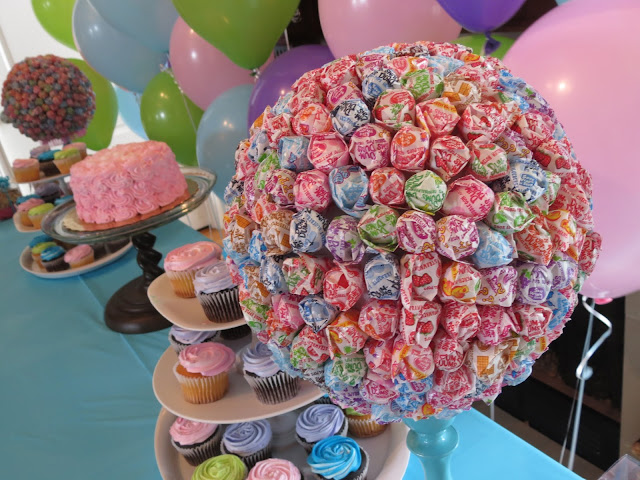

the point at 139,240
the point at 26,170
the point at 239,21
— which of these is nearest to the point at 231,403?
the point at 139,240

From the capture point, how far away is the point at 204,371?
97 cm

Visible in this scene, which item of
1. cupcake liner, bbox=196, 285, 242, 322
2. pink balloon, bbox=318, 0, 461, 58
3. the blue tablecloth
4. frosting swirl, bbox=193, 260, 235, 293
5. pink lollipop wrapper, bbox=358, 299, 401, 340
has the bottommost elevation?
the blue tablecloth

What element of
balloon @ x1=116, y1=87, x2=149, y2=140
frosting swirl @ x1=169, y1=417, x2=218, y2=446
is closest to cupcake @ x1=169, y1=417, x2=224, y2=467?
frosting swirl @ x1=169, y1=417, x2=218, y2=446

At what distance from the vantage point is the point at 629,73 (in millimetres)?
697

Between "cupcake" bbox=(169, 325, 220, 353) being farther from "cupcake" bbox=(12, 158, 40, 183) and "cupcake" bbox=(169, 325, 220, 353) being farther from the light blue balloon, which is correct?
"cupcake" bbox=(12, 158, 40, 183)

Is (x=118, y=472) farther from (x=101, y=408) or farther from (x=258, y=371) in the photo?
(x=258, y=371)

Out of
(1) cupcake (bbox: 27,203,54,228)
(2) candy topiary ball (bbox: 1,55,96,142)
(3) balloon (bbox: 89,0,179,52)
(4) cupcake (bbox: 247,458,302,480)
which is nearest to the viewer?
(4) cupcake (bbox: 247,458,302,480)

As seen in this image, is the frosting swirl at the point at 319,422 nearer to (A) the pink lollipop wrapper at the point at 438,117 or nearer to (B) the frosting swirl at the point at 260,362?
(B) the frosting swirl at the point at 260,362

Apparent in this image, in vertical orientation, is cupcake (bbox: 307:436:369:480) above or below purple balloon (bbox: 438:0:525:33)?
below

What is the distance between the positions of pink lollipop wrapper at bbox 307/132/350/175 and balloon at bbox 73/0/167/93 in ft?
6.43

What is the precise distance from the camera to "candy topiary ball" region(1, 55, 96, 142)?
94.0 inches

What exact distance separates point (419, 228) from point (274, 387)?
0.62 meters

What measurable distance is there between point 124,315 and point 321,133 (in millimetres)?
1506

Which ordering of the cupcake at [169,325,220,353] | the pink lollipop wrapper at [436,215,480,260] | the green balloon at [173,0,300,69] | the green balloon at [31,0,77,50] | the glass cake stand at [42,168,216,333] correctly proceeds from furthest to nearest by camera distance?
the green balloon at [31,0,77,50]
the glass cake stand at [42,168,216,333]
the green balloon at [173,0,300,69]
the cupcake at [169,325,220,353]
the pink lollipop wrapper at [436,215,480,260]
